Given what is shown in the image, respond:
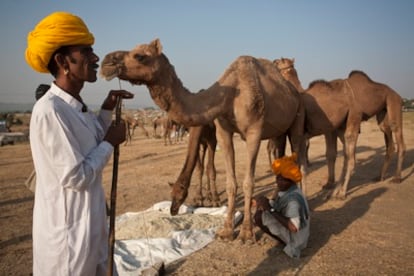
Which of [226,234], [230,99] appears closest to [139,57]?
[230,99]

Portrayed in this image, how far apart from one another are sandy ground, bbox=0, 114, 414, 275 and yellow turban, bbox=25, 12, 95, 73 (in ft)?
9.80

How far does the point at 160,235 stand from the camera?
5.36 m

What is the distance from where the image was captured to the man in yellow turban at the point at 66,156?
1828 mm

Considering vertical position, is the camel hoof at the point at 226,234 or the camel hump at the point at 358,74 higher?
the camel hump at the point at 358,74

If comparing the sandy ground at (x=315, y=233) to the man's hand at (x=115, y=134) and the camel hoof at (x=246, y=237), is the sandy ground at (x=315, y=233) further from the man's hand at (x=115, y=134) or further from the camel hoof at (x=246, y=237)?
the man's hand at (x=115, y=134)

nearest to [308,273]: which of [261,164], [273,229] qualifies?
→ [273,229]

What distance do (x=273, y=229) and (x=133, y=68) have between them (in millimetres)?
2701

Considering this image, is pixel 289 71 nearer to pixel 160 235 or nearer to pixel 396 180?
pixel 396 180

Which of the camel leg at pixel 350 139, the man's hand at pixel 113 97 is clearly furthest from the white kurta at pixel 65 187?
the camel leg at pixel 350 139

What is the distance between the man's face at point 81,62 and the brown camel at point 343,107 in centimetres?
620

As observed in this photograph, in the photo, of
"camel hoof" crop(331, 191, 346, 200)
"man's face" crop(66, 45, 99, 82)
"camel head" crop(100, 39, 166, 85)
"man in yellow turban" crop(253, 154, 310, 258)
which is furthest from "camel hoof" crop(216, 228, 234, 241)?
"man's face" crop(66, 45, 99, 82)

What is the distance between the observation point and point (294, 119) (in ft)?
21.1

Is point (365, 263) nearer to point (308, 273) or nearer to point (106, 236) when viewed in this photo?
point (308, 273)

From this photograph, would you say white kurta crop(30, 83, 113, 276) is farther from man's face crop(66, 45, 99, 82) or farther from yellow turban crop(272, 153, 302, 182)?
yellow turban crop(272, 153, 302, 182)
